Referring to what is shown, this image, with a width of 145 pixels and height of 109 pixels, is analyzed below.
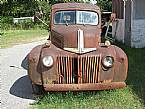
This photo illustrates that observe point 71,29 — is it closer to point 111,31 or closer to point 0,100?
point 0,100

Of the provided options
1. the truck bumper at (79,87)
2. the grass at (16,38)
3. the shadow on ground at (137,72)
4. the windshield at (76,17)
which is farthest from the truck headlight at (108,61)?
the grass at (16,38)

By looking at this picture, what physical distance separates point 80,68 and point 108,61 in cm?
65

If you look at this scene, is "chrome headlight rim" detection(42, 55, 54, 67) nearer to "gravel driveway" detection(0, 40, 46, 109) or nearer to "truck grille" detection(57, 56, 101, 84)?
"truck grille" detection(57, 56, 101, 84)

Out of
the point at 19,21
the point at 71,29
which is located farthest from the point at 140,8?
the point at 19,21

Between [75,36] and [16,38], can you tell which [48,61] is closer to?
[75,36]

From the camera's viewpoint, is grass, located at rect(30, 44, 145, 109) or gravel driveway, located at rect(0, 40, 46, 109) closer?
grass, located at rect(30, 44, 145, 109)

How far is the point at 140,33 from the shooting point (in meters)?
18.2

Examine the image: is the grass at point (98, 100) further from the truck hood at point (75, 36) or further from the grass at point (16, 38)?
the grass at point (16, 38)

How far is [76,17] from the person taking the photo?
10.2 m

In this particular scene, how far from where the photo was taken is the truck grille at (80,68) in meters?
8.57

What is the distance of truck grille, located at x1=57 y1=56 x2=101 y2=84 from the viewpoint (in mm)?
8570

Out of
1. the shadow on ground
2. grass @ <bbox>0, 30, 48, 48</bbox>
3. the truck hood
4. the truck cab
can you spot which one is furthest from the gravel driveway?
grass @ <bbox>0, 30, 48, 48</bbox>

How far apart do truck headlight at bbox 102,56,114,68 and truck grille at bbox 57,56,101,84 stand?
0.37ft

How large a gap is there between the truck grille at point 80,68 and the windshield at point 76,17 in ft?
5.58
